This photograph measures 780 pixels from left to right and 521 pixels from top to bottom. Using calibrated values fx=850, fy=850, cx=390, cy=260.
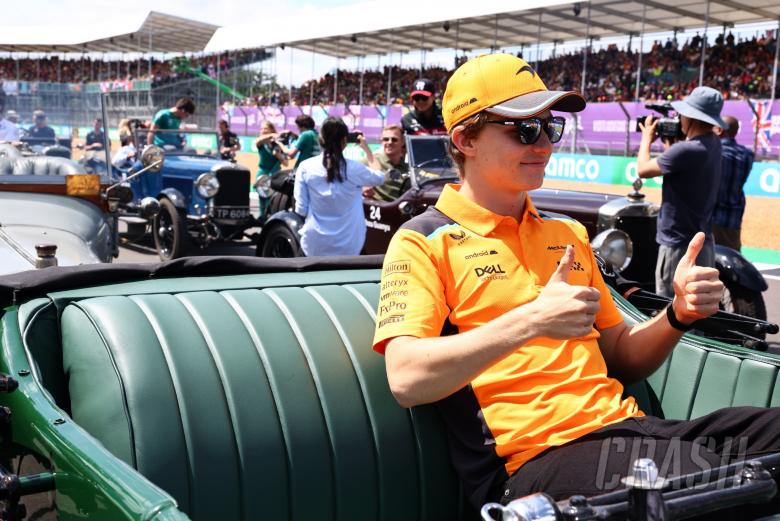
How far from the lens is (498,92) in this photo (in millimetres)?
2348

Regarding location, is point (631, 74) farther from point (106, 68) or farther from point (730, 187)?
point (106, 68)

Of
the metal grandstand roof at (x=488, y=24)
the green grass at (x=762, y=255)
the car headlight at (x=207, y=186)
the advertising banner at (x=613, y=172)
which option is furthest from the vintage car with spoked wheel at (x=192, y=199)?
the metal grandstand roof at (x=488, y=24)

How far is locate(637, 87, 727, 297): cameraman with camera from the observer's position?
562 cm

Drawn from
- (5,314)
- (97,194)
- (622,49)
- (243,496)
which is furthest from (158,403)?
(622,49)

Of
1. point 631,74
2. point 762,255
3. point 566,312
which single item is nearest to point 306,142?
point 762,255

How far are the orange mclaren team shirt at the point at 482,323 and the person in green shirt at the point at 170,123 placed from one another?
→ 10.1 meters

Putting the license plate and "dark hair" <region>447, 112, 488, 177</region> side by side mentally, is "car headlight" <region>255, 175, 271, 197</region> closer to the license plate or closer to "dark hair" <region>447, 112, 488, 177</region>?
the license plate

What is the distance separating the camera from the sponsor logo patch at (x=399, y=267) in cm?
225

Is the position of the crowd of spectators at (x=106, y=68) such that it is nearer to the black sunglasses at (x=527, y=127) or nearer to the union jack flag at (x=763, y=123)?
the union jack flag at (x=763, y=123)

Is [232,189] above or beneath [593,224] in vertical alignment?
beneath

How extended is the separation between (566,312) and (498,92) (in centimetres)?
79

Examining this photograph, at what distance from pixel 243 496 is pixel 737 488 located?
1171 millimetres

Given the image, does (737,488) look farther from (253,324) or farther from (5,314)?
(5,314)

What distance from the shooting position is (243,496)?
7.02 feet
